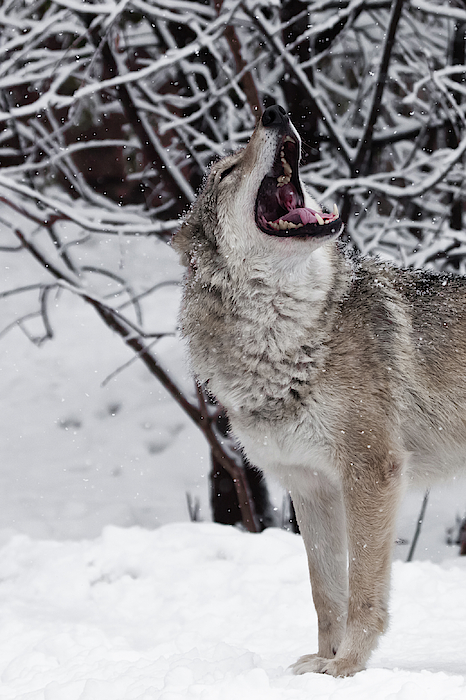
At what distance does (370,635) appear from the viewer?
2740 millimetres

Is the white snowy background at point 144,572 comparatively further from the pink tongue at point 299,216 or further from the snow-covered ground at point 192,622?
the pink tongue at point 299,216

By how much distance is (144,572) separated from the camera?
453cm

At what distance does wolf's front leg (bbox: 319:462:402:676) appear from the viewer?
2.73 m

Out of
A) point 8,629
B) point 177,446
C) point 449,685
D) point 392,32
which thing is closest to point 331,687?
point 449,685

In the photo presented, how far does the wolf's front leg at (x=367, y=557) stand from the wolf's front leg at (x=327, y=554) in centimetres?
38

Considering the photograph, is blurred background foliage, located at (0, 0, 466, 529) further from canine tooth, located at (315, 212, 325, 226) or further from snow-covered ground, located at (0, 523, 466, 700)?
canine tooth, located at (315, 212, 325, 226)

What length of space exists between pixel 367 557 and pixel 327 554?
0.46 metres

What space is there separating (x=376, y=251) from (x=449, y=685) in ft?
13.5

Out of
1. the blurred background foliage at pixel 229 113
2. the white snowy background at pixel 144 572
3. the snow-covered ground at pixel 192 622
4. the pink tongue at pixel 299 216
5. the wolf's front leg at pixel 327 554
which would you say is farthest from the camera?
the blurred background foliage at pixel 229 113

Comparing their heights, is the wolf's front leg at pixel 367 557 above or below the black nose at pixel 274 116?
below

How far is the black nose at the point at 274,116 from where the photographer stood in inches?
108

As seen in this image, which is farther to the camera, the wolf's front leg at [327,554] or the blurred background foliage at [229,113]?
the blurred background foliage at [229,113]

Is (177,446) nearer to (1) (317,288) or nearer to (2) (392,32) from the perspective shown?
(2) (392,32)

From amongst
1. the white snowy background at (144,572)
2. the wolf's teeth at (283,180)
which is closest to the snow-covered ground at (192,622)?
the white snowy background at (144,572)
